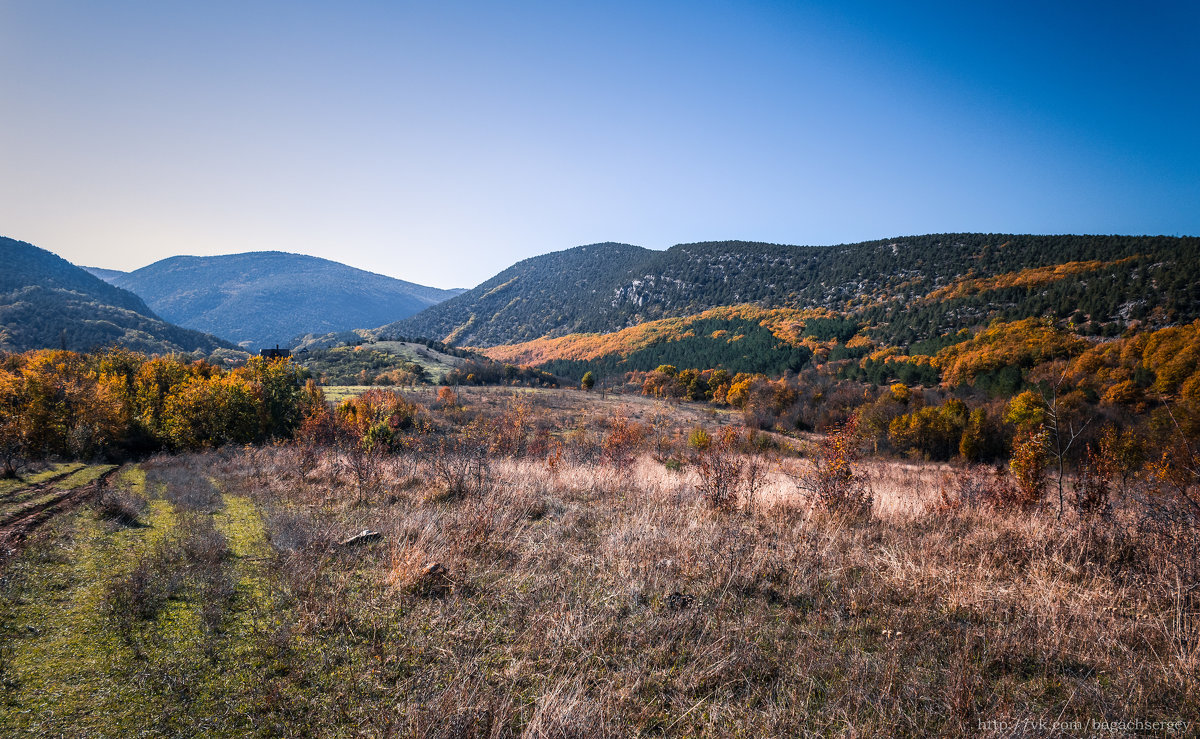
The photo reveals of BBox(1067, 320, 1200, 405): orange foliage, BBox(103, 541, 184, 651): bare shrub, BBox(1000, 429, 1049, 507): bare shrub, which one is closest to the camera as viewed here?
BBox(103, 541, 184, 651): bare shrub

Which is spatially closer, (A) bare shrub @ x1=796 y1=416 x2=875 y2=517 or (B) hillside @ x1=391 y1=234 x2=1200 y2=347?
(A) bare shrub @ x1=796 y1=416 x2=875 y2=517

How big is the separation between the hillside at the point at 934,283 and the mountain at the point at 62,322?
127 metres

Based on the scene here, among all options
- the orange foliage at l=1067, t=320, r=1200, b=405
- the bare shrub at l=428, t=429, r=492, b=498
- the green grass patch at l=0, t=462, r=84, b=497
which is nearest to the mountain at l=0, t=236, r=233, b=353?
the green grass patch at l=0, t=462, r=84, b=497

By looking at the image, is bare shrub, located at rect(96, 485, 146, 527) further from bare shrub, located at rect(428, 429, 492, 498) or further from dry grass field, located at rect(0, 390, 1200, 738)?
bare shrub, located at rect(428, 429, 492, 498)

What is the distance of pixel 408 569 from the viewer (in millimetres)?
5145

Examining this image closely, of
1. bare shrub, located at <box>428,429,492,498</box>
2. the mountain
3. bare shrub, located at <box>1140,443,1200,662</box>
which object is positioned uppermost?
the mountain

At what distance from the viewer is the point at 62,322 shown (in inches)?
4318

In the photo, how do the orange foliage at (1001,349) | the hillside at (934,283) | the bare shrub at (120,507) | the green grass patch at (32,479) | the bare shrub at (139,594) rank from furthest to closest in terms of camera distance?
the hillside at (934,283) → the orange foliage at (1001,349) → the green grass patch at (32,479) → the bare shrub at (120,507) → the bare shrub at (139,594)

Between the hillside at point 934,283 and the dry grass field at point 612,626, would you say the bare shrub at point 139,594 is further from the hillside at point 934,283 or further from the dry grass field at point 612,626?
the hillside at point 934,283

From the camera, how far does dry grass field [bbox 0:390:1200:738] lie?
3.13 metres

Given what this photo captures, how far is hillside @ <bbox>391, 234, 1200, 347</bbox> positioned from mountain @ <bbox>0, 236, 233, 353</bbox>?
127 metres

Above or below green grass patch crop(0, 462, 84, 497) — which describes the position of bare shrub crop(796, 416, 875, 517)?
above

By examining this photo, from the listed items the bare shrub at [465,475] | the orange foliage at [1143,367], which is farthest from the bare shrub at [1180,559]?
the orange foliage at [1143,367]

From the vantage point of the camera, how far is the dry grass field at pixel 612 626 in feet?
10.3
